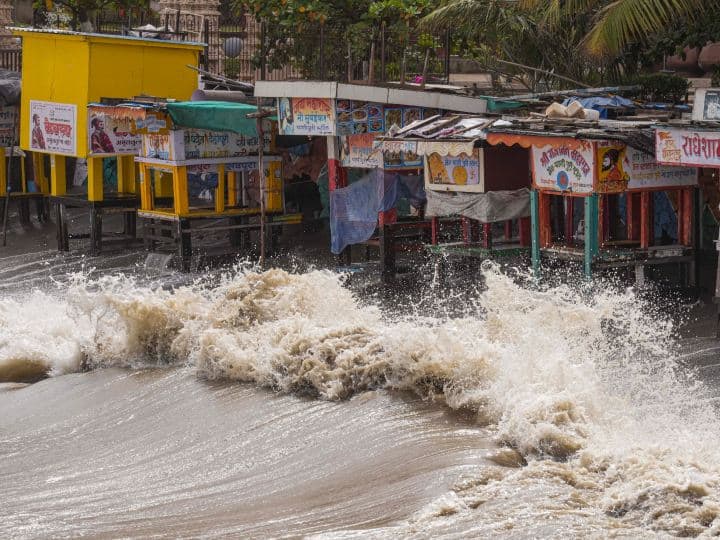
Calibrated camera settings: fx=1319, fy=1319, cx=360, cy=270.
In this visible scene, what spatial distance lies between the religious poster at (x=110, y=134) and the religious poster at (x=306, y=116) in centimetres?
276

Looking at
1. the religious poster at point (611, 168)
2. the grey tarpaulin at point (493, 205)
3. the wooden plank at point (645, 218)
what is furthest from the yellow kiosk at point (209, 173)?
the wooden plank at point (645, 218)

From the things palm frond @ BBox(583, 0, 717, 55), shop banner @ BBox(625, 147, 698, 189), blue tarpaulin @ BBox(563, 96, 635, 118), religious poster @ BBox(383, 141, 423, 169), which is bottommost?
shop banner @ BBox(625, 147, 698, 189)

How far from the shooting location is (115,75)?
19609 mm

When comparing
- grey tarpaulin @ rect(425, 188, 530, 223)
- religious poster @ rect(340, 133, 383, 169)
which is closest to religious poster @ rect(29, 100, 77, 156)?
religious poster @ rect(340, 133, 383, 169)

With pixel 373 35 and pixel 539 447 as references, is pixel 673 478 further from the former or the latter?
pixel 373 35

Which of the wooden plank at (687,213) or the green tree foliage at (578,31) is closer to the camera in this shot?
the wooden plank at (687,213)

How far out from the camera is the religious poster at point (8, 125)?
70.8 feet

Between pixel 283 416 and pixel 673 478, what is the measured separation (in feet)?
12.0

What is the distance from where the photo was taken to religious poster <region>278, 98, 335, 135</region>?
54.5 ft

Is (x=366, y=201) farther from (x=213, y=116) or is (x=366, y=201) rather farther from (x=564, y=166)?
(x=564, y=166)

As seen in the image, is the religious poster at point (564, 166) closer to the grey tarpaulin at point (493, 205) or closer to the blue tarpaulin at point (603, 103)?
the grey tarpaulin at point (493, 205)

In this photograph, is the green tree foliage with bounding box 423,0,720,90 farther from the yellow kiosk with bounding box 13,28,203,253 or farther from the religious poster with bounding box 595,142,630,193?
the yellow kiosk with bounding box 13,28,203,253

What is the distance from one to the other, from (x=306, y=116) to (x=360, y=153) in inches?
35.1

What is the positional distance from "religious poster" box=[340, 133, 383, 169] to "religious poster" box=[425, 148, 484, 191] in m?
1.09
